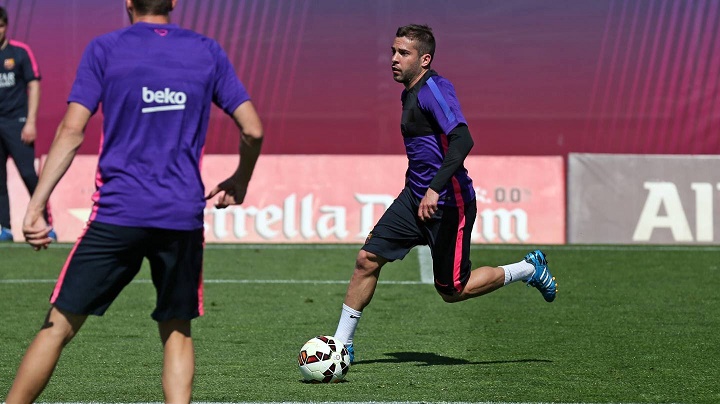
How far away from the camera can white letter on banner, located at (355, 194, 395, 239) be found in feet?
52.2

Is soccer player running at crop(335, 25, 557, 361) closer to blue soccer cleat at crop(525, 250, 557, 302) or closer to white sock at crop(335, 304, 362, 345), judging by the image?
white sock at crop(335, 304, 362, 345)

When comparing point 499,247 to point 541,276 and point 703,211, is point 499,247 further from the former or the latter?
point 541,276

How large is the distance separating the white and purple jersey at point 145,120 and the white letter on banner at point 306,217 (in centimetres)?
1121

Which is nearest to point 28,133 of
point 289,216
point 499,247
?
point 289,216

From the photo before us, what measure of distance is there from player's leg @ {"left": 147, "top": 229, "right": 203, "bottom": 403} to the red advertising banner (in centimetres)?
1090

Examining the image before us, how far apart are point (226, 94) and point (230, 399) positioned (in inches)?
73.0

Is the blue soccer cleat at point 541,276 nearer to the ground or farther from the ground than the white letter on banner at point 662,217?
farther from the ground

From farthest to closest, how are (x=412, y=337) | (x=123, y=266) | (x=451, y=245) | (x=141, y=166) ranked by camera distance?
(x=412, y=337), (x=451, y=245), (x=123, y=266), (x=141, y=166)

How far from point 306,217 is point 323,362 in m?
9.38

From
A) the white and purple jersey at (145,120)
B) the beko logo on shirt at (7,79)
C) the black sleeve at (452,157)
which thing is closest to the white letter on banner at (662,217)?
the beko logo on shirt at (7,79)

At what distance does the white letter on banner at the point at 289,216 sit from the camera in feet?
52.5

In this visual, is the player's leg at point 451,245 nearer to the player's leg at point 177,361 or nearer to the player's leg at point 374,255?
the player's leg at point 374,255

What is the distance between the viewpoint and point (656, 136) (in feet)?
57.9

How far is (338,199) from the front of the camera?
16016mm
